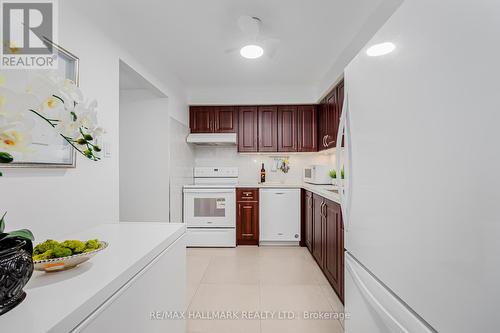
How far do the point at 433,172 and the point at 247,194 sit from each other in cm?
324

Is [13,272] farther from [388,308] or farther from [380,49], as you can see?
[380,49]

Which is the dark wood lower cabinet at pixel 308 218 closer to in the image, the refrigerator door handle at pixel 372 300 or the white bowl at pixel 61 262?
the refrigerator door handle at pixel 372 300

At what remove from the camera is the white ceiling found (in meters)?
1.94

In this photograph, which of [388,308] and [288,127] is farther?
[288,127]

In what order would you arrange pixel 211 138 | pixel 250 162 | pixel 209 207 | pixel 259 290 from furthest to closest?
1. pixel 250 162
2. pixel 211 138
3. pixel 209 207
4. pixel 259 290

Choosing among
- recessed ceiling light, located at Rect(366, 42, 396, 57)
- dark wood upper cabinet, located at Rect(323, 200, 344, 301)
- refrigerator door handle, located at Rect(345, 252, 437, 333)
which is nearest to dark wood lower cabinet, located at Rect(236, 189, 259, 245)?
dark wood upper cabinet, located at Rect(323, 200, 344, 301)

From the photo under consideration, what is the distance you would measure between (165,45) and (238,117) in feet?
5.87

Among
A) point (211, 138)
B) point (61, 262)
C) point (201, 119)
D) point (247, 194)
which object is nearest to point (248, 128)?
point (211, 138)

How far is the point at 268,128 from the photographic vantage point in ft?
13.8

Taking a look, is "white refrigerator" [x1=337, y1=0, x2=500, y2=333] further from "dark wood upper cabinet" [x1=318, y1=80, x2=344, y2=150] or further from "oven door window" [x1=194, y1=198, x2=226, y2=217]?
"oven door window" [x1=194, y1=198, x2=226, y2=217]

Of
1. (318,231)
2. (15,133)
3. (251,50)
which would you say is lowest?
(318,231)

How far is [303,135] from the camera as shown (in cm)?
418

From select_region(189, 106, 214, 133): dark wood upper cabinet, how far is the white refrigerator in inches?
132

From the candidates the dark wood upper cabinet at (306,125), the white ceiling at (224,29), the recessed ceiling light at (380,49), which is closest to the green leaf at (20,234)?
the recessed ceiling light at (380,49)
